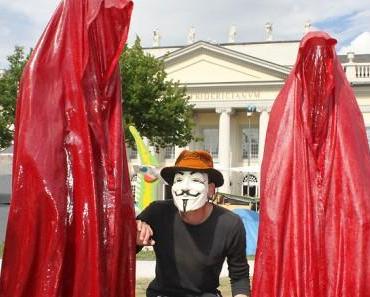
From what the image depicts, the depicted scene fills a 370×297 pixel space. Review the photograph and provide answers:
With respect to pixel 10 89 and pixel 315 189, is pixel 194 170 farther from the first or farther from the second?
pixel 10 89

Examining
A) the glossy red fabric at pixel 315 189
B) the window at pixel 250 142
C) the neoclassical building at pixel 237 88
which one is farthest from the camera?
the window at pixel 250 142

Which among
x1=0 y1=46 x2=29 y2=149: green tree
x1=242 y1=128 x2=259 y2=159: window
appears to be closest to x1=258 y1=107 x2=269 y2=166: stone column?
x1=242 y1=128 x2=259 y2=159: window

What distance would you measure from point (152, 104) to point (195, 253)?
22.9m

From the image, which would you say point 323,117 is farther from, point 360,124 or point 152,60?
point 152,60

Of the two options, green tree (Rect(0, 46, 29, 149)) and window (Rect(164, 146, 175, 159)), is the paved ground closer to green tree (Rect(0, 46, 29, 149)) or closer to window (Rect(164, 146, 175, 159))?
green tree (Rect(0, 46, 29, 149))

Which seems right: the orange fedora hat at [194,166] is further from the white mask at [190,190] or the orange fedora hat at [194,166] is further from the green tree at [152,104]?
the green tree at [152,104]

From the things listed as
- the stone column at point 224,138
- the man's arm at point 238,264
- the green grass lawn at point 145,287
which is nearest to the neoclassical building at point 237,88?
the stone column at point 224,138

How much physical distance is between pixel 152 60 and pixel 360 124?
79.7 ft

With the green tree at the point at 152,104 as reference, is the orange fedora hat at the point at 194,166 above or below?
below

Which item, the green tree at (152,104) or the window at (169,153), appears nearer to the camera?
the green tree at (152,104)

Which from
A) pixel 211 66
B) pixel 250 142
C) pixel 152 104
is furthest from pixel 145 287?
pixel 250 142

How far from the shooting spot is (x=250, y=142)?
157ft

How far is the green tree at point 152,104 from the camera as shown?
26.1 meters

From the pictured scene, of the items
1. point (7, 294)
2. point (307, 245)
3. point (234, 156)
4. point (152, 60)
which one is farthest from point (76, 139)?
point (234, 156)
